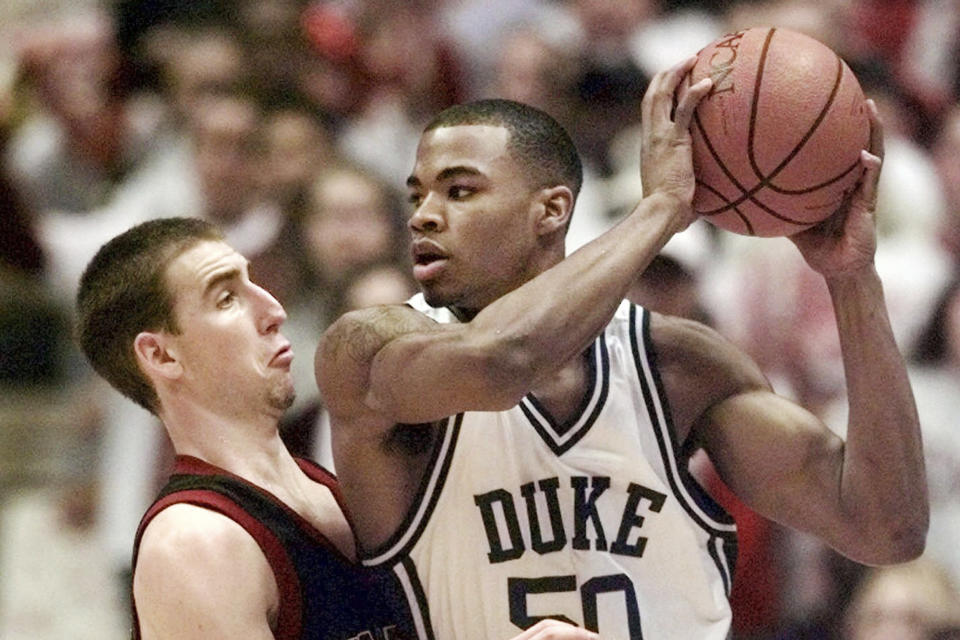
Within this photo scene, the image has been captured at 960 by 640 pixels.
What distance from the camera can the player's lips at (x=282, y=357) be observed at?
452 cm

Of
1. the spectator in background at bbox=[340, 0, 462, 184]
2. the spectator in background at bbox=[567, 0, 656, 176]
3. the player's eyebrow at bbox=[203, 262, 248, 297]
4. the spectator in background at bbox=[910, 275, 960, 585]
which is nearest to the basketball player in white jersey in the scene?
the player's eyebrow at bbox=[203, 262, 248, 297]

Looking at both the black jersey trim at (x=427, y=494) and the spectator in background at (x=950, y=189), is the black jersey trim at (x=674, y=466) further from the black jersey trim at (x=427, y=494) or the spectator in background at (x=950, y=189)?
the spectator in background at (x=950, y=189)

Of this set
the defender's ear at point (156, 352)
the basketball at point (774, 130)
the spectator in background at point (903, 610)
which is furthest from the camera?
the spectator in background at point (903, 610)

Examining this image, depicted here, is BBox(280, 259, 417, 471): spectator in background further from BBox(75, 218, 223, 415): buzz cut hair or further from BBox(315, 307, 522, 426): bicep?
BBox(315, 307, 522, 426): bicep

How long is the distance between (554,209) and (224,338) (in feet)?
2.80

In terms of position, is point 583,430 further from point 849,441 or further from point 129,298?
point 129,298

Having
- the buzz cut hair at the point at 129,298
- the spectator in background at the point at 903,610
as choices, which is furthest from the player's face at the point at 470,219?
the spectator in background at the point at 903,610

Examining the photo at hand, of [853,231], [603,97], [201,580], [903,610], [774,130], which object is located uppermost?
[603,97]

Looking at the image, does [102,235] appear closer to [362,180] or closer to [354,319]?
[362,180]

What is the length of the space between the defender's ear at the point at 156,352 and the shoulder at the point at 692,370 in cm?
115

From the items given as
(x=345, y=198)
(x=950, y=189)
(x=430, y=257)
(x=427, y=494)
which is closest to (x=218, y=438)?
(x=427, y=494)

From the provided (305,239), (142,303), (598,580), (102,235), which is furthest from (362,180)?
(598,580)

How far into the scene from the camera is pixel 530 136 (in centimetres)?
436

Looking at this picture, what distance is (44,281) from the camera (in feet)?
26.7
